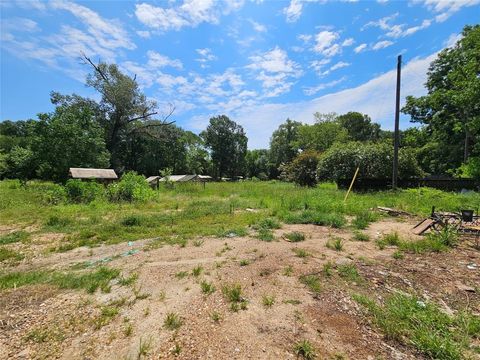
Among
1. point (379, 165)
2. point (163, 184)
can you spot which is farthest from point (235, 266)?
point (163, 184)

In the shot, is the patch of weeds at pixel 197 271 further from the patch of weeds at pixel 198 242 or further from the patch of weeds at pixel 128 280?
the patch of weeds at pixel 198 242

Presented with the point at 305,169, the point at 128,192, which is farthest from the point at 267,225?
the point at 305,169

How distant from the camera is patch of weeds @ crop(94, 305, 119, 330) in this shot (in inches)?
119

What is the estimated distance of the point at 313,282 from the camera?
3984 mm

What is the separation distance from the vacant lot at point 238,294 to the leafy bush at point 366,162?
12.1 meters

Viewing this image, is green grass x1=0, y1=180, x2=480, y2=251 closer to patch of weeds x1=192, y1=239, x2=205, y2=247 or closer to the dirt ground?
patch of weeds x1=192, y1=239, x2=205, y2=247

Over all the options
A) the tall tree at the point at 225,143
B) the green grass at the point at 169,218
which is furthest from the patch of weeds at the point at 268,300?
the tall tree at the point at 225,143

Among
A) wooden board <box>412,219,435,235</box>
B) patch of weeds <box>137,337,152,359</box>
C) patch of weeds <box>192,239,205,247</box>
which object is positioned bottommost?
patch of weeds <box>192,239,205,247</box>

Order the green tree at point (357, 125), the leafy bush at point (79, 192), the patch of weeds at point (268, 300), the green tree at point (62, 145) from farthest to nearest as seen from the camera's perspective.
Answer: the green tree at point (357, 125), the green tree at point (62, 145), the leafy bush at point (79, 192), the patch of weeds at point (268, 300)

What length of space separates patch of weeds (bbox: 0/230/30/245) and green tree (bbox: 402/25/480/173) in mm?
23374

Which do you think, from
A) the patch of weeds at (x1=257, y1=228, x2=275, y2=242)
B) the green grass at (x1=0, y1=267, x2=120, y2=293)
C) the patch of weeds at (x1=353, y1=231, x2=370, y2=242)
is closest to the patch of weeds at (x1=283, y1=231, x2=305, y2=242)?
the patch of weeds at (x1=257, y1=228, x2=275, y2=242)

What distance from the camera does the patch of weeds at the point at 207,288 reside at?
371cm

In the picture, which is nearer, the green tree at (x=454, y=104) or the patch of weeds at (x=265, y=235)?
the patch of weeds at (x=265, y=235)

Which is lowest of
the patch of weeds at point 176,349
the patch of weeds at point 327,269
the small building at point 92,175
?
the patch of weeds at point 176,349
